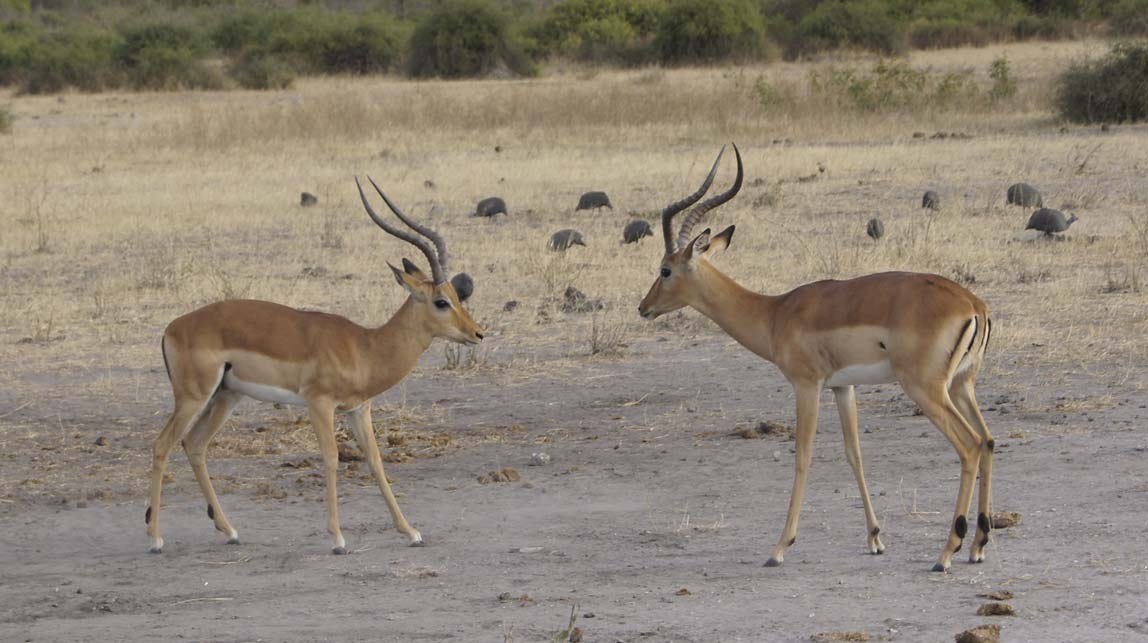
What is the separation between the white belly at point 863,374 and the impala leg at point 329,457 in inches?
79.9

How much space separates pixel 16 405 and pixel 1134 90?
722 inches

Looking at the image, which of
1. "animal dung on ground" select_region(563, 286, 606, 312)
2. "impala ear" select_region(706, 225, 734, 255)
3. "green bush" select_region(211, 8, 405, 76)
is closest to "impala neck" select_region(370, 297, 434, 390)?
"impala ear" select_region(706, 225, 734, 255)

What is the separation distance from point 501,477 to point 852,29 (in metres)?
36.3

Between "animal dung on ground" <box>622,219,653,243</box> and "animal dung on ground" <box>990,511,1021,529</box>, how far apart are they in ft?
26.8

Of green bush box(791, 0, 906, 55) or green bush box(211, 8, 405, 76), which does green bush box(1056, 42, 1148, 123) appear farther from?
green bush box(211, 8, 405, 76)

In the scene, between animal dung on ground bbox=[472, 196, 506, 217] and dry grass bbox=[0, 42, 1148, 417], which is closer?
dry grass bbox=[0, 42, 1148, 417]

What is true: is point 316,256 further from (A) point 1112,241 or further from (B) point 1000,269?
(A) point 1112,241

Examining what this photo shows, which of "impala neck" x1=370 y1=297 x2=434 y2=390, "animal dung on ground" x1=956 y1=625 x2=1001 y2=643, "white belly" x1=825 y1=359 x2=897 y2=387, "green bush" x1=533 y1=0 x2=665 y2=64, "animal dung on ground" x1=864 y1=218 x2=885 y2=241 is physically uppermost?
"green bush" x1=533 y1=0 x2=665 y2=64

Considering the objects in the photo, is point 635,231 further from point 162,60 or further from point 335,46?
point 335,46

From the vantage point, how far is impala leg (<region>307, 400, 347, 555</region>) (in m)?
6.67

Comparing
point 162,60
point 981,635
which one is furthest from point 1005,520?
point 162,60

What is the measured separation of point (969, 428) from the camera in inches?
236

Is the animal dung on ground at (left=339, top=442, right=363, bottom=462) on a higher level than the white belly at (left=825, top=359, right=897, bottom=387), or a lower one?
lower

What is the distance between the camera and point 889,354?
20.0ft
